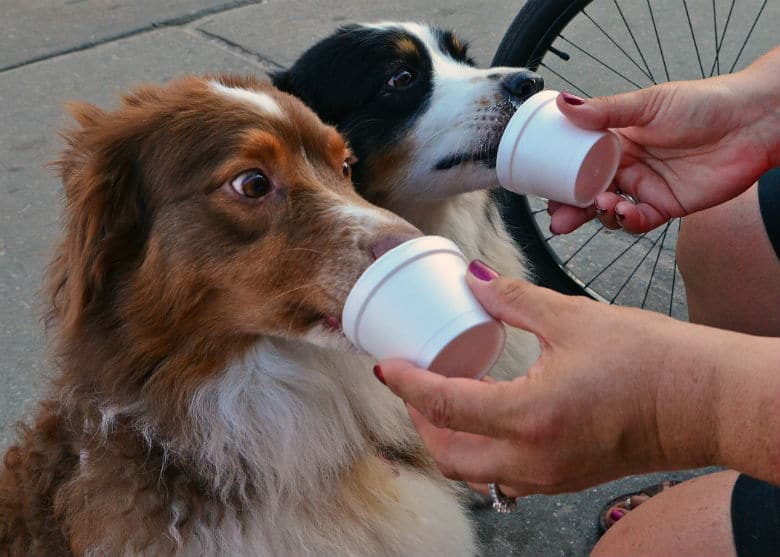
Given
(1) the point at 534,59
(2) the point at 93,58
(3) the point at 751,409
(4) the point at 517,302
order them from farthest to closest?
(2) the point at 93,58 → (1) the point at 534,59 → (4) the point at 517,302 → (3) the point at 751,409

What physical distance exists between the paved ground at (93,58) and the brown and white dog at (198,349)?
1.29 metres

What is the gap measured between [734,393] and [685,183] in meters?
1.08

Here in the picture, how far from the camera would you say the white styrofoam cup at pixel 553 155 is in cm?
212

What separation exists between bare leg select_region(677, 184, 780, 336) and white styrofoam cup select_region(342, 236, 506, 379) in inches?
46.6

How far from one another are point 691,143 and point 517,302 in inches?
41.8

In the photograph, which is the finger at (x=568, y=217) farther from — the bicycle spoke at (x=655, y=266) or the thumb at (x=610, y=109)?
the bicycle spoke at (x=655, y=266)

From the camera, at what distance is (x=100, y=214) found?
2.17m

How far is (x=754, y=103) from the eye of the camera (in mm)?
2365

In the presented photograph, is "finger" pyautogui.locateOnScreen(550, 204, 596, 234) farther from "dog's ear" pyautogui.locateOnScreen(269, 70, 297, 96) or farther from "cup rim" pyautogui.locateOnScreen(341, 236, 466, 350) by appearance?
"dog's ear" pyautogui.locateOnScreen(269, 70, 297, 96)

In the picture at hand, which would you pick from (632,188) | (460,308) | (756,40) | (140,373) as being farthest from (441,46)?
(756,40)

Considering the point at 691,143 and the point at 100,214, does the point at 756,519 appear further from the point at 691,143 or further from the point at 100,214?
the point at 100,214

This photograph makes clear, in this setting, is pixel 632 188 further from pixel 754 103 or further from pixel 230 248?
pixel 230 248

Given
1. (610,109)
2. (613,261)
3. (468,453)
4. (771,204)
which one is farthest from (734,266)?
(613,261)

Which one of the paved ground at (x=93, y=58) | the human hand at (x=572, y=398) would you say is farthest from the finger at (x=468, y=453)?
the paved ground at (x=93, y=58)
